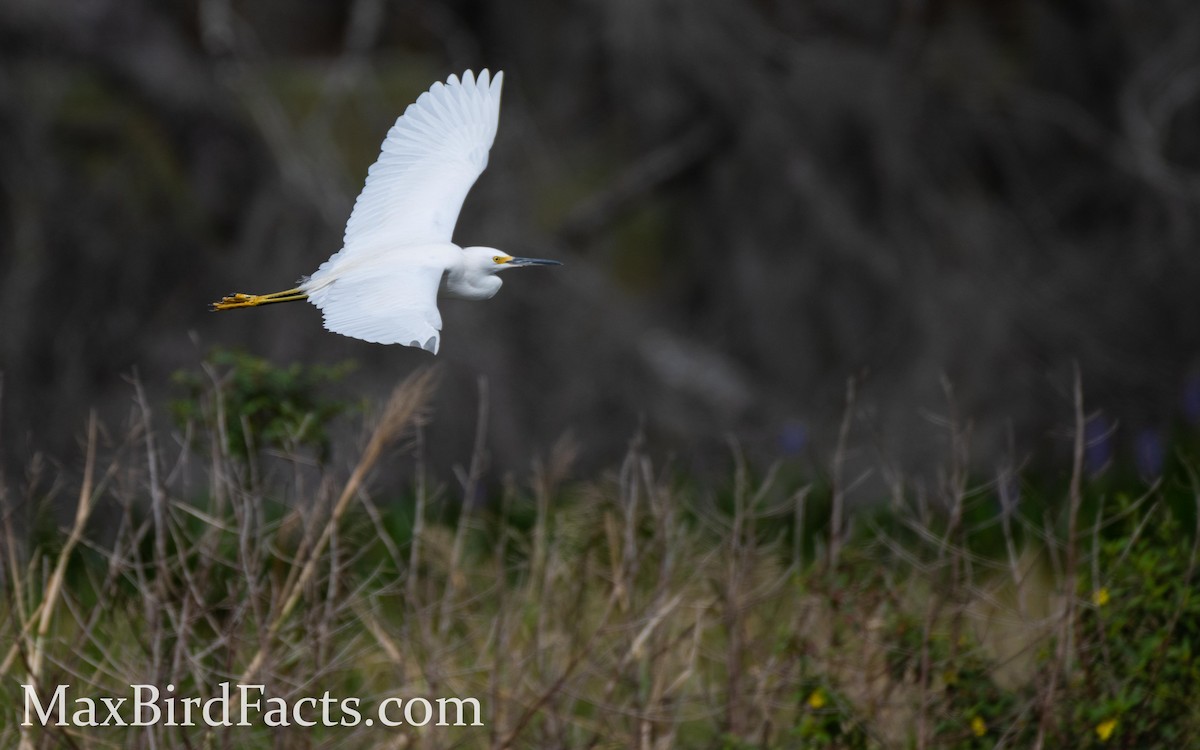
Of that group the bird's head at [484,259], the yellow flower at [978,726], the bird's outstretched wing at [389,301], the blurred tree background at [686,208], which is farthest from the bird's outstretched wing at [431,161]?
the blurred tree background at [686,208]

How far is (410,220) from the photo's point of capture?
2912 mm

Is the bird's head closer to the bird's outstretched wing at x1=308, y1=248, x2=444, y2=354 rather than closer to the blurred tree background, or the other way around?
the bird's outstretched wing at x1=308, y1=248, x2=444, y2=354

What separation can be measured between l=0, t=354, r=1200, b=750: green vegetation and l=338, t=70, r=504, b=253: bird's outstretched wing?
0.37 meters

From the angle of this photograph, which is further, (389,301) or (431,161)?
(431,161)

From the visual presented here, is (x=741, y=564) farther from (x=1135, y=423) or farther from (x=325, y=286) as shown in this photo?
(x=1135, y=423)

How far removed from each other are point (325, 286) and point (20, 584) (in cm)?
115

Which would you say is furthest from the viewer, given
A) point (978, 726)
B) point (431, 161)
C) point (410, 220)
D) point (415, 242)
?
point (978, 726)

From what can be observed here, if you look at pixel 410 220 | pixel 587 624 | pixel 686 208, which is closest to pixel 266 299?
pixel 410 220

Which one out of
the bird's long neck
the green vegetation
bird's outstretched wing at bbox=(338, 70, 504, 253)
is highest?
bird's outstretched wing at bbox=(338, 70, 504, 253)

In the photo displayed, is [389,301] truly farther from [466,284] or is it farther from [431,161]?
[431,161]

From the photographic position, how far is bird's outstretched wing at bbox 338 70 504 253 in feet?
9.68

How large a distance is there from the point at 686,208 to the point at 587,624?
4.45 metres

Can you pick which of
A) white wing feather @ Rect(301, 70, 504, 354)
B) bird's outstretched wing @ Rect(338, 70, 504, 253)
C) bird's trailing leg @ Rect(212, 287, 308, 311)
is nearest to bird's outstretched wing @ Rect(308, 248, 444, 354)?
white wing feather @ Rect(301, 70, 504, 354)

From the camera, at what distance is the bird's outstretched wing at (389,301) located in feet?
7.32
